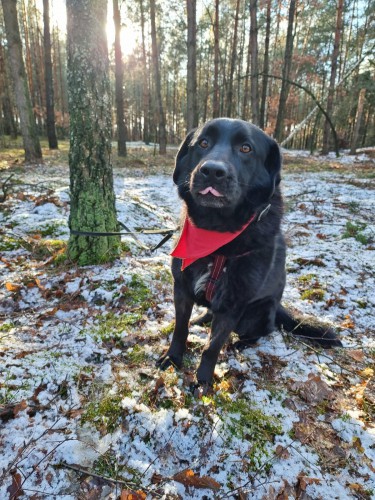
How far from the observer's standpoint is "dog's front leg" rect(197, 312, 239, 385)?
2379mm

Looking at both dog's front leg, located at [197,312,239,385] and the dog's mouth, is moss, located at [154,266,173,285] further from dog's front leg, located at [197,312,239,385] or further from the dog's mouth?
the dog's mouth

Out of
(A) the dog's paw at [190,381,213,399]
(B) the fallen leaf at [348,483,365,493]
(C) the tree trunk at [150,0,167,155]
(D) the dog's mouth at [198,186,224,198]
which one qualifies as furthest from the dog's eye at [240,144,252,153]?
(C) the tree trunk at [150,0,167,155]

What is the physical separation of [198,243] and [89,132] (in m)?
2.17

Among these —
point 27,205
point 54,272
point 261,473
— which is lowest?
point 261,473

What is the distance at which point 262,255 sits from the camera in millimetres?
2434

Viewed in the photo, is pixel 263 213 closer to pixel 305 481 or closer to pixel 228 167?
pixel 228 167

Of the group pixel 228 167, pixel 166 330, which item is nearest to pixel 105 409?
pixel 166 330

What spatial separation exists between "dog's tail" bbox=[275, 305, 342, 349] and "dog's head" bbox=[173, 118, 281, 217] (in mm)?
1332

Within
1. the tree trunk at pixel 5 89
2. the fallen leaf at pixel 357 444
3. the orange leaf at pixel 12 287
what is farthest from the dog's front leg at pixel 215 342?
the tree trunk at pixel 5 89

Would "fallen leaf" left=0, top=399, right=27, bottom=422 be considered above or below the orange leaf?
below

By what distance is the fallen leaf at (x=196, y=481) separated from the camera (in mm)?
1831

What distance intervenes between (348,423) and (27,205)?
609cm

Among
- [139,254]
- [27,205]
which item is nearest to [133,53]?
[27,205]

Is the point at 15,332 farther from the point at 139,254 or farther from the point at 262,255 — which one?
the point at 262,255
